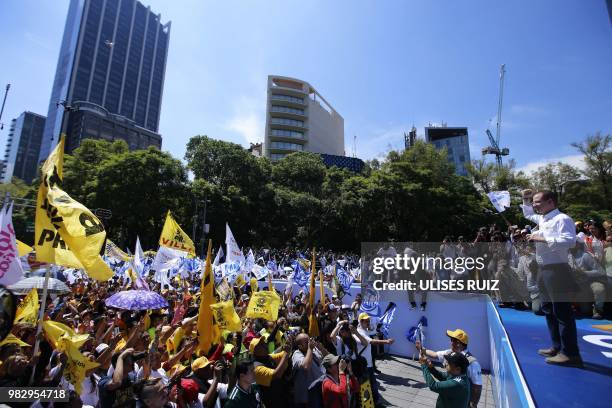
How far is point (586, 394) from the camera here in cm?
302

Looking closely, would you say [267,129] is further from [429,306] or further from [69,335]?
[69,335]

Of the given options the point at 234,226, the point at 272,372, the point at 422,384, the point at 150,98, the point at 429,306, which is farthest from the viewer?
the point at 150,98

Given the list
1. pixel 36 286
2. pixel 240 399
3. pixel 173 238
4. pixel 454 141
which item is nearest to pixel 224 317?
pixel 240 399

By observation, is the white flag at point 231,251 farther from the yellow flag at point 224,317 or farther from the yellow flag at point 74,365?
the yellow flag at point 74,365

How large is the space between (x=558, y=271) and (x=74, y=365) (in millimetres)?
4904

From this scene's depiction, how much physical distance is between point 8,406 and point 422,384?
26.0ft

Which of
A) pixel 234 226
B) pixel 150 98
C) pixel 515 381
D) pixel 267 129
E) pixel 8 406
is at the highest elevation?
pixel 150 98

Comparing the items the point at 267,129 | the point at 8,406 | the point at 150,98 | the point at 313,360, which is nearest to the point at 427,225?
the point at 313,360

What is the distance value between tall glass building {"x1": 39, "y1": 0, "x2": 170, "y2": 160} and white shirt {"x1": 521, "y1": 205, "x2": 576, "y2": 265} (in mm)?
90706

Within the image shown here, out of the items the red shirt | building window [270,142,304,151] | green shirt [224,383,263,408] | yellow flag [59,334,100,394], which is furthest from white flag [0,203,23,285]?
building window [270,142,304,151]

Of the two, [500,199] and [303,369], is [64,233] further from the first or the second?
[500,199]

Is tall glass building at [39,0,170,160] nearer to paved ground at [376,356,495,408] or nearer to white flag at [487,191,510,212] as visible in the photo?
paved ground at [376,356,495,408]

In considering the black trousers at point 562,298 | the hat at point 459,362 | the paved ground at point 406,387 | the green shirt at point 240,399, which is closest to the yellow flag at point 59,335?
the green shirt at point 240,399

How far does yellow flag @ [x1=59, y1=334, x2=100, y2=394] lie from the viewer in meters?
3.44
